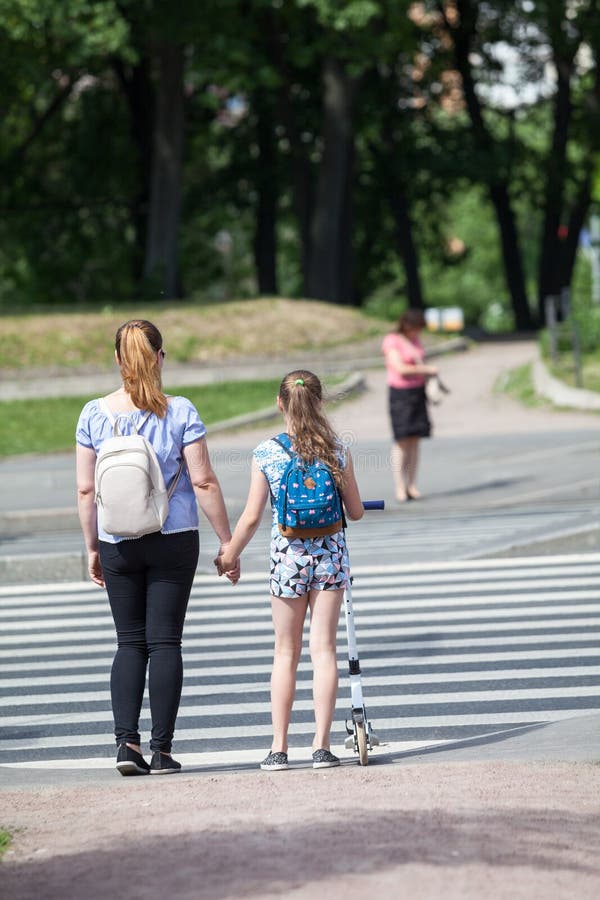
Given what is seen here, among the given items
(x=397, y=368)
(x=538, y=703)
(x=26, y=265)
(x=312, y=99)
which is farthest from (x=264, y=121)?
(x=538, y=703)

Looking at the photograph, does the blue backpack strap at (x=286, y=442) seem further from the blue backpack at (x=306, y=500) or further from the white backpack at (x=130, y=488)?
the white backpack at (x=130, y=488)

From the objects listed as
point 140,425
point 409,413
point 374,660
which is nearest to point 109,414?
point 140,425

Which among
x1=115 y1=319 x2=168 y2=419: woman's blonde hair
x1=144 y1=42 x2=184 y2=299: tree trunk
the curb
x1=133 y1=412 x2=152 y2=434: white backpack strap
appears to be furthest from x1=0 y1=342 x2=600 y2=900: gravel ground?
x1=144 y1=42 x2=184 y2=299: tree trunk

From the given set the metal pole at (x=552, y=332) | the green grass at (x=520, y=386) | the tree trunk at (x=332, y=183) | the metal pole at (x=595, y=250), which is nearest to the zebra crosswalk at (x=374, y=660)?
the green grass at (x=520, y=386)

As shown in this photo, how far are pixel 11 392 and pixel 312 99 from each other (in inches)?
680

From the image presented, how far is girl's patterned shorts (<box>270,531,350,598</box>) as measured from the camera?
631 cm

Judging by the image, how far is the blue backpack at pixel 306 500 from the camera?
6250 mm

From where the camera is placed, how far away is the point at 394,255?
5356cm

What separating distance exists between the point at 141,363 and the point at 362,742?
1.66 metres

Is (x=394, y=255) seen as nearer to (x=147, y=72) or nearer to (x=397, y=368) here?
(x=147, y=72)

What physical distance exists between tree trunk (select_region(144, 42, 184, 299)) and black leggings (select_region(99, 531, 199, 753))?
31.2 meters

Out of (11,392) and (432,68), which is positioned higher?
(432,68)

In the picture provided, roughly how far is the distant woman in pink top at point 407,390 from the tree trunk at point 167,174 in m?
22.1

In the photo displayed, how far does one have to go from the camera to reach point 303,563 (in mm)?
Result: 6309
